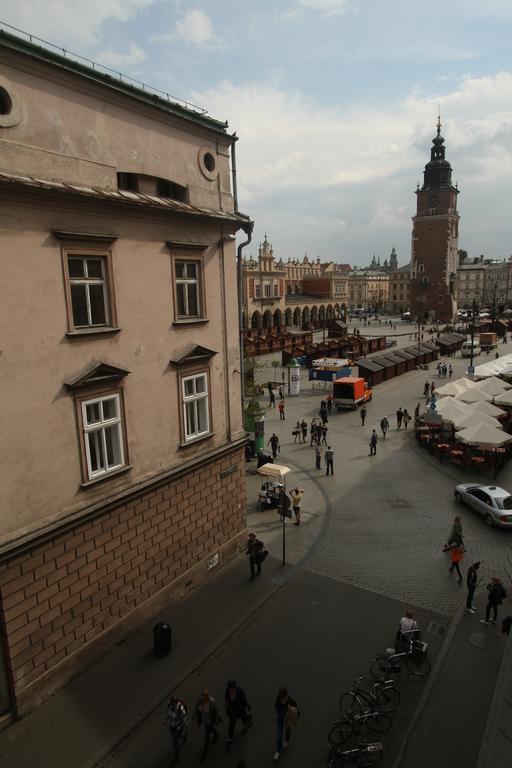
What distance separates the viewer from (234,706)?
8.80 metres

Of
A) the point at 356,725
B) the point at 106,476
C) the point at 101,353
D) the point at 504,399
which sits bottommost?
the point at 356,725

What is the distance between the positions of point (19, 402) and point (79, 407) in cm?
128

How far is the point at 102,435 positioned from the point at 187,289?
4284 millimetres

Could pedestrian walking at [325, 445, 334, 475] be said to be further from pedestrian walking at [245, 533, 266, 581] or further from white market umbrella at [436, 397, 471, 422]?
pedestrian walking at [245, 533, 266, 581]

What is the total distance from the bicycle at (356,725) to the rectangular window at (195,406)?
22.7ft

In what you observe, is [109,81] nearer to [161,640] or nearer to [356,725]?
[161,640]

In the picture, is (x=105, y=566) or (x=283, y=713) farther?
(x=105, y=566)

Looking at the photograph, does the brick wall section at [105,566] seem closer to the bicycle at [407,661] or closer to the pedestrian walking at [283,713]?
the pedestrian walking at [283,713]

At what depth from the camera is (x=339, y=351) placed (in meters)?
53.9

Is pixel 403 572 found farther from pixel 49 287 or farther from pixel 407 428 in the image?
pixel 407 428

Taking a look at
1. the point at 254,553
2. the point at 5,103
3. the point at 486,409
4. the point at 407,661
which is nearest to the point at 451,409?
the point at 486,409

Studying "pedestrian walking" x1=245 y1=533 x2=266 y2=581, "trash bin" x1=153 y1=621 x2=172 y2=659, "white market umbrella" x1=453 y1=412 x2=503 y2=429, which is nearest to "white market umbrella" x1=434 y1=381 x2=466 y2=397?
"white market umbrella" x1=453 y1=412 x2=503 y2=429

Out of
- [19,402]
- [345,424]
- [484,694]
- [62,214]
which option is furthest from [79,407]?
[345,424]

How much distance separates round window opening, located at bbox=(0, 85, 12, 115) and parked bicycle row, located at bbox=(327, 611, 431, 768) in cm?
1172
